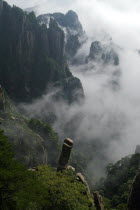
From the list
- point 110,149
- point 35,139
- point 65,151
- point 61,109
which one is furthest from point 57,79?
point 65,151

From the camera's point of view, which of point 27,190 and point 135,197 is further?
point 135,197

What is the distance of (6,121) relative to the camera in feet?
264

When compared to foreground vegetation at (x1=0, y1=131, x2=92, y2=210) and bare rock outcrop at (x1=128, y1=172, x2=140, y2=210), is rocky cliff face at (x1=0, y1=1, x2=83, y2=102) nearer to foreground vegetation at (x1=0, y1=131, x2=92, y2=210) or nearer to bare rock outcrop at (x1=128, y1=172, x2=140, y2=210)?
foreground vegetation at (x1=0, y1=131, x2=92, y2=210)

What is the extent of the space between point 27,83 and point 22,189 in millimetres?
148687

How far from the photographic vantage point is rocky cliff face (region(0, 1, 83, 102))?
163m

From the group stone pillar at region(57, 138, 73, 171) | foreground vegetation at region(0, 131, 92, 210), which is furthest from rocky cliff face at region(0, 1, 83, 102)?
foreground vegetation at region(0, 131, 92, 210)

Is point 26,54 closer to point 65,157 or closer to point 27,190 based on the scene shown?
point 65,157


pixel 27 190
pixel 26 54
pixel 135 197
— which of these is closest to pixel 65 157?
pixel 27 190

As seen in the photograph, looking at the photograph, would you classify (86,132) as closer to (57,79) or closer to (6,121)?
(57,79)

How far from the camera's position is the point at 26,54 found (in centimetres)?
16788

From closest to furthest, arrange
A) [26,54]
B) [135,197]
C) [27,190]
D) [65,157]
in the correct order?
[27,190] < [135,197] < [65,157] < [26,54]

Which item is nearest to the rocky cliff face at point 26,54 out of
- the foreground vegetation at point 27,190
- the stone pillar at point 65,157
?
the stone pillar at point 65,157

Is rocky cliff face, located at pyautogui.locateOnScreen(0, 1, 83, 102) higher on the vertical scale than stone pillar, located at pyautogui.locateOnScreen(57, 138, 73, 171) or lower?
higher

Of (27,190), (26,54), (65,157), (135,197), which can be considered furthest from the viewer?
(26,54)
